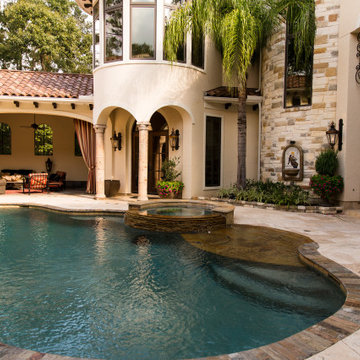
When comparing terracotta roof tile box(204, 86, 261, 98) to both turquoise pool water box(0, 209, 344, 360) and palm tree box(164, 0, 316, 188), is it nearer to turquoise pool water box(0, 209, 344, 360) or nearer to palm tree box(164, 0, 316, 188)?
palm tree box(164, 0, 316, 188)

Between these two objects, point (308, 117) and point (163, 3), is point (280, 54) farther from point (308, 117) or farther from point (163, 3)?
point (163, 3)

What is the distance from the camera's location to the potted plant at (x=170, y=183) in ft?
34.3

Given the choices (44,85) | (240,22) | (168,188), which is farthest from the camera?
(44,85)

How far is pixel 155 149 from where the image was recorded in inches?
497

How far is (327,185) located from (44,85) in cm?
1063

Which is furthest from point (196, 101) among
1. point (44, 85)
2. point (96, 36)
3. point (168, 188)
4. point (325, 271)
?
point (325, 271)

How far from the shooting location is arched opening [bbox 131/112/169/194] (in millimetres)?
12375

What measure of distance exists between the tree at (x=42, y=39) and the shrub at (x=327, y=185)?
17.9m

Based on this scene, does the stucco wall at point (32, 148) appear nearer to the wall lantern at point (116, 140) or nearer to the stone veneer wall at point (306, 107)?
the wall lantern at point (116, 140)

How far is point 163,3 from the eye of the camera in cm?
1016

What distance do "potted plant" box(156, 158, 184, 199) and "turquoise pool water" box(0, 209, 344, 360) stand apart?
4.85 m

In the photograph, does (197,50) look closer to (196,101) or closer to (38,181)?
(196,101)

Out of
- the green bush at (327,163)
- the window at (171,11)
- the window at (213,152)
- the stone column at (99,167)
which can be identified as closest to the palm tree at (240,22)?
the window at (171,11)

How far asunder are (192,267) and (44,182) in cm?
1007
